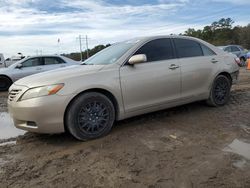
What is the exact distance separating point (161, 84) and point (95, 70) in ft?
4.08

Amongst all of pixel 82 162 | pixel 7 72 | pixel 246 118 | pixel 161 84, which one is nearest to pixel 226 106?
pixel 246 118

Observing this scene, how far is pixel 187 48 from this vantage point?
18.3 ft

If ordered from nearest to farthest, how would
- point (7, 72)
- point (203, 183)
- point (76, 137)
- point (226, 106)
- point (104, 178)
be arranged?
point (203, 183) < point (104, 178) < point (76, 137) < point (226, 106) < point (7, 72)

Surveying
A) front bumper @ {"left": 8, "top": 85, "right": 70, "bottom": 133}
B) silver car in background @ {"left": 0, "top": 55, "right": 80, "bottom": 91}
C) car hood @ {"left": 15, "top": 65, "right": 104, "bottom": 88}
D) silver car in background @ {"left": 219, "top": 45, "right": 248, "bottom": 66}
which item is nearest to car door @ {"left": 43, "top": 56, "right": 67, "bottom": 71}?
silver car in background @ {"left": 0, "top": 55, "right": 80, "bottom": 91}

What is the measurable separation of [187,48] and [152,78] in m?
1.25

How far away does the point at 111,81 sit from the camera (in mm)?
4434

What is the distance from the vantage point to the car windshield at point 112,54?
489cm

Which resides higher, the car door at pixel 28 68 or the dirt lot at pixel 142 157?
the car door at pixel 28 68

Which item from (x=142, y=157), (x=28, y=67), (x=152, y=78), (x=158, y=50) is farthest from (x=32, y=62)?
(x=142, y=157)

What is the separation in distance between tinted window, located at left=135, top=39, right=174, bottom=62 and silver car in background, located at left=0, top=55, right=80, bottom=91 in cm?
663

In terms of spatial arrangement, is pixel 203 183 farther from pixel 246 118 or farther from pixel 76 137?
pixel 246 118

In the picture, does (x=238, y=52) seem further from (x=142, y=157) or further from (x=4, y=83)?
(x=142, y=157)

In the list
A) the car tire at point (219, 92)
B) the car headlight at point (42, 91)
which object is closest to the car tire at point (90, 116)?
the car headlight at point (42, 91)

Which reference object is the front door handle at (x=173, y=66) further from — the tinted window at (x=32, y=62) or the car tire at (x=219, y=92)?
the tinted window at (x=32, y=62)
